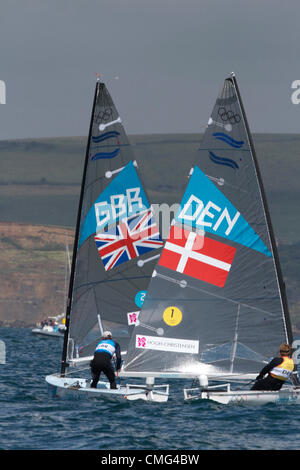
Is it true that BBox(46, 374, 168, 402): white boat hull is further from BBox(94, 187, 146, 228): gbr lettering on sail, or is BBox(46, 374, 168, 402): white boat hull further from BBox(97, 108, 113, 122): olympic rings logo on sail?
BBox(97, 108, 113, 122): olympic rings logo on sail

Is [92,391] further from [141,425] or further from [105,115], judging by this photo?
[105,115]

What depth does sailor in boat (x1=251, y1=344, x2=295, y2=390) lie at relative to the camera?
2120cm

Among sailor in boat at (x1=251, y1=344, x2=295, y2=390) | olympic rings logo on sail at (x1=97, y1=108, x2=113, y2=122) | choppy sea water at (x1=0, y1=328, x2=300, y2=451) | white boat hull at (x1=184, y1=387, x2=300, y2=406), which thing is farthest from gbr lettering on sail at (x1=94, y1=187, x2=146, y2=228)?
sailor in boat at (x1=251, y1=344, x2=295, y2=390)

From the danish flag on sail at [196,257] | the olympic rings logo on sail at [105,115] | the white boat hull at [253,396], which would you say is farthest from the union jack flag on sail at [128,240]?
the white boat hull at [253,396]

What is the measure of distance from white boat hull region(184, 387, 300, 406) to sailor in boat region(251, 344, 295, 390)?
26 cm

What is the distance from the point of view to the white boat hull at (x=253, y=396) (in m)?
21.2

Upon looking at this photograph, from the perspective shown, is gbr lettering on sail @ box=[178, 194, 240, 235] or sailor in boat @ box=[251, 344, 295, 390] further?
gbr lettering on sail @ box=[178, 194, 240, 235]

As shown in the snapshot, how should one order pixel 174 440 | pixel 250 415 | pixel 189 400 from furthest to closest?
pixel 189 400, pixel 250 415, pixel 174 440

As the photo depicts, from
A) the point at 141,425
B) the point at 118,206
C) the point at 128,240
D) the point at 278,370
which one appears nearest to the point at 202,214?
the point at 118,206

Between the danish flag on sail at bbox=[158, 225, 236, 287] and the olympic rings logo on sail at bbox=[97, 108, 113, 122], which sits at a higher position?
the olympic rings logo on sail at bbox=[97, 108, 113, 122]
